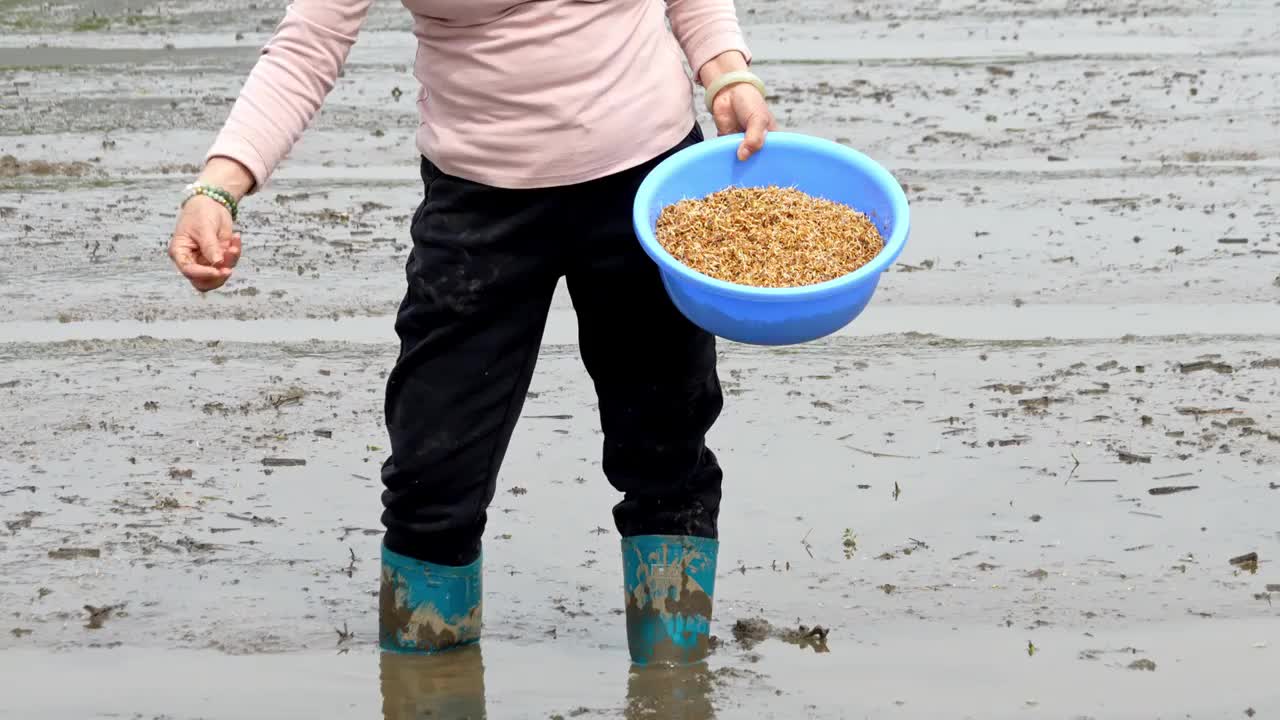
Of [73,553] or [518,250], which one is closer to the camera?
[518,250]

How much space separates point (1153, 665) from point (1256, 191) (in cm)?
365

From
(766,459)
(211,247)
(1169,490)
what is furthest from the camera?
(766,459)

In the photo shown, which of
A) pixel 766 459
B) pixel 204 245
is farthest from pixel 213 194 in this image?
pixel 766 459

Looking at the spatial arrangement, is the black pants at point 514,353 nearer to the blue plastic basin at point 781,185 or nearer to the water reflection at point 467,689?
the blue plastic basin at point 781,185

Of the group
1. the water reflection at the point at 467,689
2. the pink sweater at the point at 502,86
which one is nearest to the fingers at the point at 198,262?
the pink sweater at the point at 502,86

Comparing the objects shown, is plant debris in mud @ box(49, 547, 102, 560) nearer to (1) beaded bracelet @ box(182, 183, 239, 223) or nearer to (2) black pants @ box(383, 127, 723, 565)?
(2) black pants @ box(383, 127, 723, 565)

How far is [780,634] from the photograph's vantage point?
344cm

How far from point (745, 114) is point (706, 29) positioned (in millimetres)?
181

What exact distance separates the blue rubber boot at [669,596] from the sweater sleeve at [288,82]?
3.17 ft

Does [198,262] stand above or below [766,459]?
above

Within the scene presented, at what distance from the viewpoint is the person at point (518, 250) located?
267cm

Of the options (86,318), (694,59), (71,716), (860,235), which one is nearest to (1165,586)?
(860,235)

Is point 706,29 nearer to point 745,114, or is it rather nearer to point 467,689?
point 745,114

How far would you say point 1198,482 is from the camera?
13.4ft
